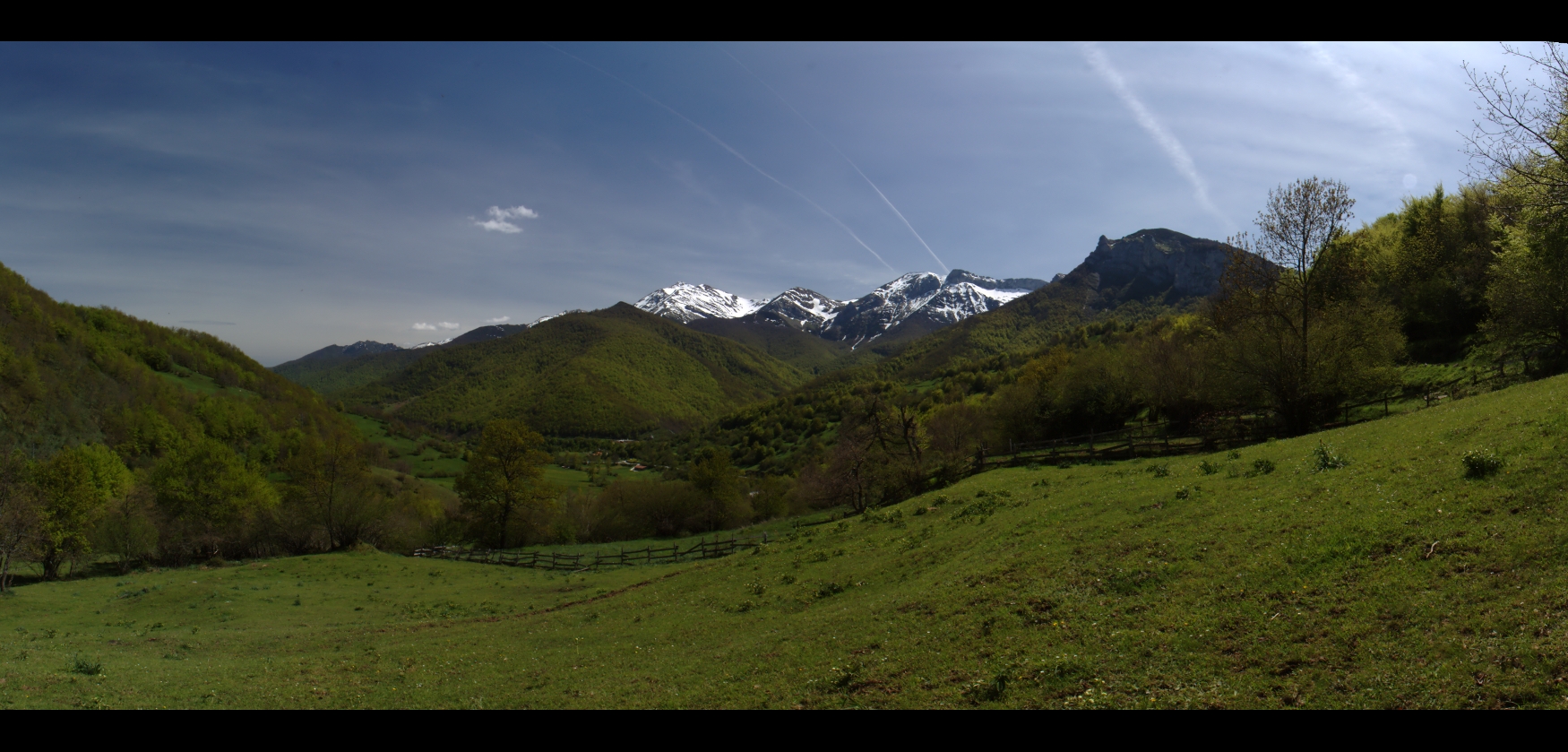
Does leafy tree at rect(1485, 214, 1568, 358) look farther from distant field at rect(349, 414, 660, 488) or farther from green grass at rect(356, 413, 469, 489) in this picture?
green grass at rect(356, 413, 469, 489)

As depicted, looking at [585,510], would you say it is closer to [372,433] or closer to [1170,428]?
[1170,428]

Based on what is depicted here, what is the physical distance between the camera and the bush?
427 inches

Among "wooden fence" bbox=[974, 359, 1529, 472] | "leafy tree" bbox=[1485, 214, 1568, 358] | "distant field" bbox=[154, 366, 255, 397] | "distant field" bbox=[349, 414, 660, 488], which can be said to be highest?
"distant field" bbox=[154, 366, 255, 397]

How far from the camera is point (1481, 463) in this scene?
35.9 feet

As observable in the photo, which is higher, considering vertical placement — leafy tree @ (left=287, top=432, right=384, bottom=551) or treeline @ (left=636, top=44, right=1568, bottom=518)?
treeline @ (left=636, top=44, right=1568, bottom=518)

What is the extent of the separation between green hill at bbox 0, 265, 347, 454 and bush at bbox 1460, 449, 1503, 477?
123 m

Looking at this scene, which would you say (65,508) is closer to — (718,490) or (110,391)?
(718,490)

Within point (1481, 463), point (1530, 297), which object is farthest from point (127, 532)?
point (1530, 297)

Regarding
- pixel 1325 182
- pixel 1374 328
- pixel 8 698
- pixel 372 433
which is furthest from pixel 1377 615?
pixel 372 433

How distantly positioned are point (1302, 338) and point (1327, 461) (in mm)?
22366

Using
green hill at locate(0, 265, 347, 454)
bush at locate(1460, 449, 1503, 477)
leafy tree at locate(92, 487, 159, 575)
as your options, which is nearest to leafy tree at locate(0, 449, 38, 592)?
leafy tree at locate(92, 487, 159, 575)

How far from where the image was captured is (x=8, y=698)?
1130 cm

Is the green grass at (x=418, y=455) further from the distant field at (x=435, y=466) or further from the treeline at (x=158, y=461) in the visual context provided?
the treeline at (x=158, y=461)
